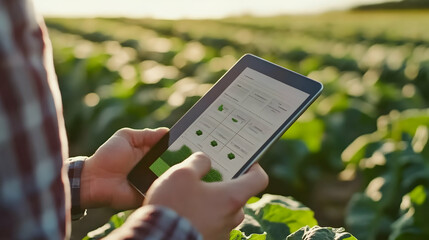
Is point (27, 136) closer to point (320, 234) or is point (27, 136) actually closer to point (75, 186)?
point (75, 186)

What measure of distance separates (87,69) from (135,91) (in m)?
1.53

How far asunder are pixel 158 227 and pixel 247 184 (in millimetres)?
257

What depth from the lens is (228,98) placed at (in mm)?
1710

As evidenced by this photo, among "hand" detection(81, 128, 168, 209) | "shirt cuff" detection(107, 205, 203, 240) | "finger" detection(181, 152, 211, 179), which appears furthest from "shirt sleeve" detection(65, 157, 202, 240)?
"hand" detection(81, 128, 168, 209)

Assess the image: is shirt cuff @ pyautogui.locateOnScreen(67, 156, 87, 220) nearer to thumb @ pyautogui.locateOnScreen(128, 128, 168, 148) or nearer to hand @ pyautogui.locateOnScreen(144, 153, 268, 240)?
thumb @ pyautogui.locateOnScreen(128, 128, 168, 148)

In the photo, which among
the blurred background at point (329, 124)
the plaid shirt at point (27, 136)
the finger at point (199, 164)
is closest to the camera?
the plaid shirt at point (27, 136)

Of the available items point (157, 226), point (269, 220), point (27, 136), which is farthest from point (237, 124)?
point (27, 136)

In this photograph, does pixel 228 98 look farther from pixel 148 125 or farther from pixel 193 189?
pixel 148 125

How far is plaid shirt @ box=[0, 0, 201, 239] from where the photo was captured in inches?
36.3

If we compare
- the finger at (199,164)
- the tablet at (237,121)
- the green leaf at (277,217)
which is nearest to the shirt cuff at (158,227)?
the finger at (199,164)

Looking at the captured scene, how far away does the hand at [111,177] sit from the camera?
166 cm

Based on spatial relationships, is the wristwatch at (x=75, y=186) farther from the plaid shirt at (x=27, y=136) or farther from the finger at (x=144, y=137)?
the plaid shirt at (x=27, y=136)

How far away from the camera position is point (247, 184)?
1.31 metres

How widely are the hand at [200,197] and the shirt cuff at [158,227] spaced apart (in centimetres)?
4
